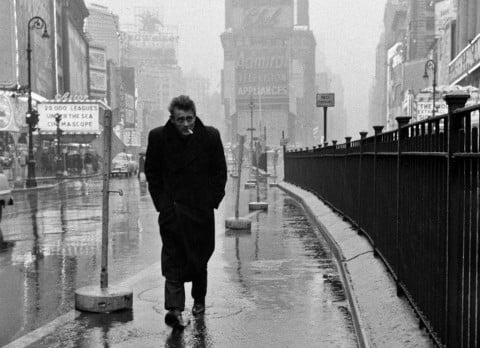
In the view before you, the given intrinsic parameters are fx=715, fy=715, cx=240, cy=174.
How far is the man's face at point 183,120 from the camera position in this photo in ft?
18.7

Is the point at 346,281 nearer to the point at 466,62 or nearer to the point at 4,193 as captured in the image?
the point at 4,193

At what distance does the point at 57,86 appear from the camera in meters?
80.4

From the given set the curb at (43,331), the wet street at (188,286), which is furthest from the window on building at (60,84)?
the curb at (43,331)

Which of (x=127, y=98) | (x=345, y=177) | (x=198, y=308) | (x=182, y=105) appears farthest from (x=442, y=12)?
(x=182, y=105)

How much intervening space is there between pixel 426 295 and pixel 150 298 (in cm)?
295

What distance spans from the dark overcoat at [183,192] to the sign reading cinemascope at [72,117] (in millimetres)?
57115

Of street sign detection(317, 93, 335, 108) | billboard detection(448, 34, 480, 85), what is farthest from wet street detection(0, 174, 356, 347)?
billboard detection(448, 34, 480, 85)

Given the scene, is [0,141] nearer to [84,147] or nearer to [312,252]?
[84,147]

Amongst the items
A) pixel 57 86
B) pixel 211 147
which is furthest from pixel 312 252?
pixel 57 86

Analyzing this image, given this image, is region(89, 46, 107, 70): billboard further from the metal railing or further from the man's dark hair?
the man's dark hair

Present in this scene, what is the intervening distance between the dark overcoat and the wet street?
1.90 feet

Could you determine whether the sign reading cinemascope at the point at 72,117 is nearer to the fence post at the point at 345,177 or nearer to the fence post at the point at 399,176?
the fence post at the point at 345,177

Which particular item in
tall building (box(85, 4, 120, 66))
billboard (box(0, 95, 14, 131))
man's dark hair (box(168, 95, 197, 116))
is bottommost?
man's dark hair (box(168, 95, 197, 116))

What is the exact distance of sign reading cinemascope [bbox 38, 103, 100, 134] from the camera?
60.7 m
